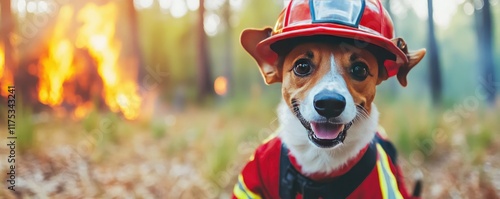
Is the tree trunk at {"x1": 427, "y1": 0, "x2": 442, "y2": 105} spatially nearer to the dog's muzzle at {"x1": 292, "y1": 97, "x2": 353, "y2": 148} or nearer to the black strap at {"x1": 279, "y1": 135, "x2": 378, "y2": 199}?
the black strap at {"x1": 279, "y1": 135, "x2": 378, "y2": 199}

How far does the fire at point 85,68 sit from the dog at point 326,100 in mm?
1090

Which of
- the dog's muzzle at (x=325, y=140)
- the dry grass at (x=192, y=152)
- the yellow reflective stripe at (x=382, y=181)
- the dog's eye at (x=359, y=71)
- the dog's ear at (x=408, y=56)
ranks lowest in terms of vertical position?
the dry grass at (x=192, y=152)

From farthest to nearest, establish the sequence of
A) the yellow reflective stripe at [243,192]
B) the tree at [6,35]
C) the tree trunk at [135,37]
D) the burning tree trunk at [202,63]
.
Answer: the burning tree trunk at [202,63] < the tree trunk at [135,37] < the tree at [6,35] < the yellow reflective stripe at [243,192]

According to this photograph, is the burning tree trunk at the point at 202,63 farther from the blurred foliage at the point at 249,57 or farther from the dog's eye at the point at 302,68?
the dog's eye at the point at 302,68

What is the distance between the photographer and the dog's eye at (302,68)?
95 centimetres

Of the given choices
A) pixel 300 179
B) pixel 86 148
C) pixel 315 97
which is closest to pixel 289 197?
pixel 300 179

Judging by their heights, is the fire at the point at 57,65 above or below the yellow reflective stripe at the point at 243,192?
above

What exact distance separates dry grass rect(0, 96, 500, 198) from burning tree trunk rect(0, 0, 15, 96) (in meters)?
0.21

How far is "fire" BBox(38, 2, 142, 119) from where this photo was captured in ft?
6.26

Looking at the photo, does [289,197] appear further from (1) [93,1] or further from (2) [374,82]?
(1) [93,1]

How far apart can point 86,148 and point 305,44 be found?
1.22 meters

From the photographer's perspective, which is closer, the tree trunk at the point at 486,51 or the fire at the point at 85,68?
the fire at the point at 85,68

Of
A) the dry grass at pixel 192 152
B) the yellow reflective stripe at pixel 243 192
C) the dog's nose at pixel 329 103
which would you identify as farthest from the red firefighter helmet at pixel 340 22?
the dry grass at pixel 192 152

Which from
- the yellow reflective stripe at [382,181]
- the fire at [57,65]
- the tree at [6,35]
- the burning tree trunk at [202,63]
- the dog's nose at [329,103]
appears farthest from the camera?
the burning tree trunk at [202,63]
